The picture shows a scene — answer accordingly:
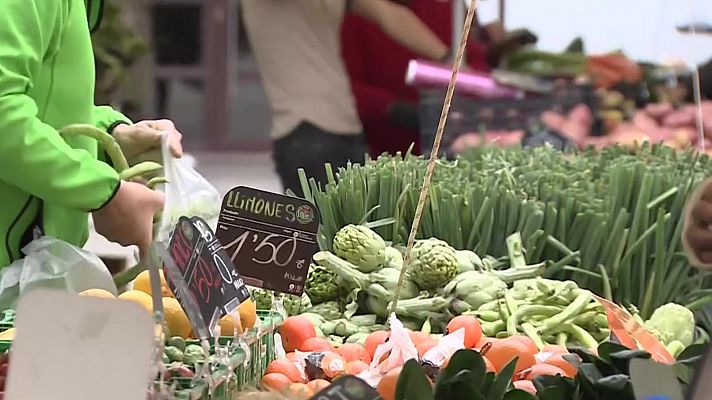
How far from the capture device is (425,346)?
1.18 meters

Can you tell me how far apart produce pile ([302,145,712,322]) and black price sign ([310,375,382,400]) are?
0.89 metres

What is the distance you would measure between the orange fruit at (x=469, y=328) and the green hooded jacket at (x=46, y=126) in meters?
0.50

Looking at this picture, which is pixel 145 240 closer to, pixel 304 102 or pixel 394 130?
pixel 304 102

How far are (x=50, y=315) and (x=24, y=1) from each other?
25.7 inches

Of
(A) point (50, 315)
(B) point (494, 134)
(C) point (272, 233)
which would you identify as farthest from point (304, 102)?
(A) point (50, 315)

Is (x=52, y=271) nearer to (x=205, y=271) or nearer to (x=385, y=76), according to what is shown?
(x=205, y=271)

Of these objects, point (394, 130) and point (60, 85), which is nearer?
point (60, 85)

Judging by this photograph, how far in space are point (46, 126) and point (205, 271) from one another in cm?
47

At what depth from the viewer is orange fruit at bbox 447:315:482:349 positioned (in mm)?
1246

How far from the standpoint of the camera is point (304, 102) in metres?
2.45

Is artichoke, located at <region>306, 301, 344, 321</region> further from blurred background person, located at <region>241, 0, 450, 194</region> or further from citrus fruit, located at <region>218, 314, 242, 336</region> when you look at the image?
blurred background person, located at <region>241, 0, 450, 194</region>

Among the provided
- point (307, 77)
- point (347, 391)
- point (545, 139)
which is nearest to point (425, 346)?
point (347, 391)

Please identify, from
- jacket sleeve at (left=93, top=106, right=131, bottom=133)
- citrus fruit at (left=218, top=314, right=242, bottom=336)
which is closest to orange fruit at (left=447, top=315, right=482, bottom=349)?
citrus fruit at (left=218, top=314, right=242, bottom=336)

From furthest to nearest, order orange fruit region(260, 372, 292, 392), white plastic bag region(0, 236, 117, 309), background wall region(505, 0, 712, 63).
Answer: background wall region(505, 0, 712, 63), white plastic bag region(0, 236, 117, 309), orange fruit region(260, 372, 292, 392)
